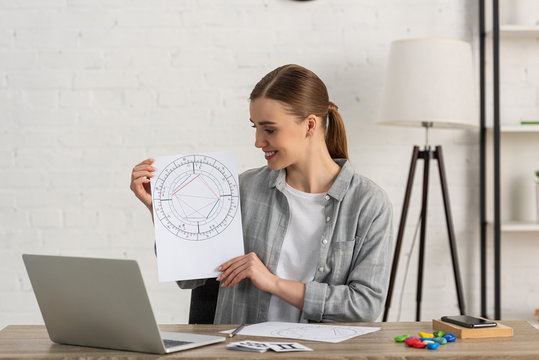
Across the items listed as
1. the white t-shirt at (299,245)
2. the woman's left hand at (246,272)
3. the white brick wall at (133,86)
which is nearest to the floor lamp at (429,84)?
the white brick wall at (133,86)

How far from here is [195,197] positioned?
5.15 feet

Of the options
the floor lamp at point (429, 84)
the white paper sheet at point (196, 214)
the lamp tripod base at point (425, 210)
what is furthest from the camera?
the lamp tripod base at point (425, 210)

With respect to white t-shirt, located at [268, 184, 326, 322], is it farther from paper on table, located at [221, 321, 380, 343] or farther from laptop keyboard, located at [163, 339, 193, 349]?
laptop keyboard, located at [163, 339, 193, 349]

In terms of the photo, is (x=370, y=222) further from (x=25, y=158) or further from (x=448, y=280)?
(x=25, y=158)

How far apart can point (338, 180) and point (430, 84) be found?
89cm

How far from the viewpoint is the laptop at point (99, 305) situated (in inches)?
42.9

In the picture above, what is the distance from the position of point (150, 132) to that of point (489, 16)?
5.21ft

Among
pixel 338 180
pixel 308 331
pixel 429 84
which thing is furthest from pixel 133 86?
pixel 308 331

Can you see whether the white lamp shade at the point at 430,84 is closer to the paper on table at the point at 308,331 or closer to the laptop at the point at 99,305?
the paper on table at the point at 308,331

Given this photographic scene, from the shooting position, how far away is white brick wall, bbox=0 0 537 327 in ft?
9.12

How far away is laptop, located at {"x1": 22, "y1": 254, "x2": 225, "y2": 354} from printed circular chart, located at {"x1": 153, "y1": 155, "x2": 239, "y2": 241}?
36 centimetres

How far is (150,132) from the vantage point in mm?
2793

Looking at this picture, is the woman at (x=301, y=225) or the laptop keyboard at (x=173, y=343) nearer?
the laptop keyboard at (x=173, y=343)

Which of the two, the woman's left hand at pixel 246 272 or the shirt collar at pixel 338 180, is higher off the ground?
the shirt collar at pixel 338 180
